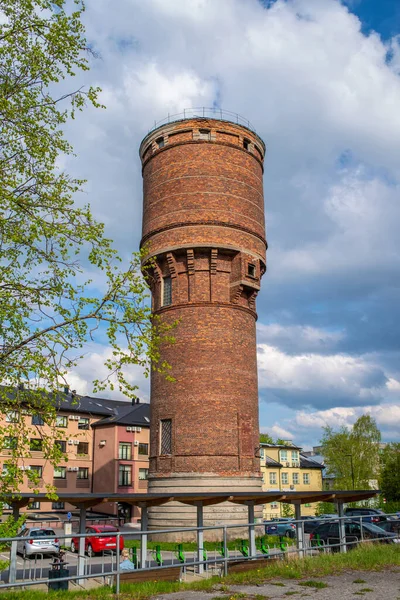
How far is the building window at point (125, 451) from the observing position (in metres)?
50.4

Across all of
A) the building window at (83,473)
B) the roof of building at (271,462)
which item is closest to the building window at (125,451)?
→ the building window at (83,473)

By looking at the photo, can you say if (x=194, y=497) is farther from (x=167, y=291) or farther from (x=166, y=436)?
(x=167, y=291)

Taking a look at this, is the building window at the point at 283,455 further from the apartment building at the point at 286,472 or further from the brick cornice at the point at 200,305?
the brick cornice at the point at 200,305

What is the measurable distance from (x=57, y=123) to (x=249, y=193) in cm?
1844

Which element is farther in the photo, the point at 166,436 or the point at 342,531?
the point at 166,436

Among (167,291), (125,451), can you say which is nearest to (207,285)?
(167,291)

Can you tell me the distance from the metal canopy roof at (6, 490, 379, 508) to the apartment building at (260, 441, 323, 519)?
38.2 meters

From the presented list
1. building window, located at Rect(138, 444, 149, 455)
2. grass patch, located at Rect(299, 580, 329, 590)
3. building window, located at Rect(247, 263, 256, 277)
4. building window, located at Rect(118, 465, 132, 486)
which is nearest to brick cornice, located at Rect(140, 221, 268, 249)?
building window, located at Rect(247, 263, 256, 277)

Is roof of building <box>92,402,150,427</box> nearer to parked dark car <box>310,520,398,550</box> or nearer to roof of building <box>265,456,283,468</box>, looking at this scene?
roof of building <box>265,456,283,468</box>

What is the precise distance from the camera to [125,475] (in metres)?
49.8

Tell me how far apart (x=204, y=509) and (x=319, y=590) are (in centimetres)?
1370

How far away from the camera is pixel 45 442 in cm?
987

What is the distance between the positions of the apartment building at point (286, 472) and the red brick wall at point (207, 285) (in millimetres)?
34147

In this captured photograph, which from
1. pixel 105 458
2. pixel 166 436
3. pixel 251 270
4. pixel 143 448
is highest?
pixel 251 270
